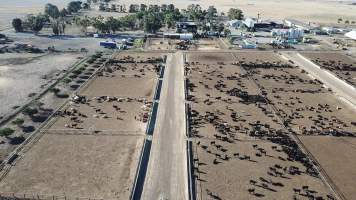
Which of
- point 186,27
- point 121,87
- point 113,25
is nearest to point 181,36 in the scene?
point 186,27

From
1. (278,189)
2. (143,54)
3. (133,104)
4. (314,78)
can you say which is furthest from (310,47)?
(278,189)

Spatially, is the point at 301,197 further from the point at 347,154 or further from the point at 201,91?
the point at 201,91

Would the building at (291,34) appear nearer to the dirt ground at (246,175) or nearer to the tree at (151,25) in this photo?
the tree at (151,25)

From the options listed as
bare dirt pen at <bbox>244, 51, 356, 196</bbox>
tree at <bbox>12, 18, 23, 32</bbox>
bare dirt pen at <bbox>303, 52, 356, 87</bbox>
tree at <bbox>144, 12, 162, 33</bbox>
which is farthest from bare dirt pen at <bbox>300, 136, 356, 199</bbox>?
tree at <bbox>12, 18, 23, 32</bbox>

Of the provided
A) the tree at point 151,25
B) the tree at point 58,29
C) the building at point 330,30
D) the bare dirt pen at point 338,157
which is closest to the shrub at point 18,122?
the bare dirt pen at point 338,157

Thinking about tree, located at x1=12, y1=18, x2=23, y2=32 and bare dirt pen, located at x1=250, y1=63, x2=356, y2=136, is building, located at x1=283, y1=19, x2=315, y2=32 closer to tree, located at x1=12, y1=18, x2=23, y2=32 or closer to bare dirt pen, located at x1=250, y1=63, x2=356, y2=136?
bare dirt pen, located at x1=250, y1=63, x2=356, y2=136
